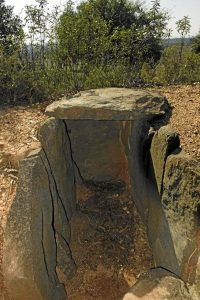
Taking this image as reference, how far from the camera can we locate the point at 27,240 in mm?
3588

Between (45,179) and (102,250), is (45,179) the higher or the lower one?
the higher one

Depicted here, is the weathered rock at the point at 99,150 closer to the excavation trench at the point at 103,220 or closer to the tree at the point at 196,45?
the excavation trench at the point at 103,220

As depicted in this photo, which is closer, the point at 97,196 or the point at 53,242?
the point at 53,242

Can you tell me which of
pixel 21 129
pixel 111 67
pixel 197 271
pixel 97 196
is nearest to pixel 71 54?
pixel 111 67

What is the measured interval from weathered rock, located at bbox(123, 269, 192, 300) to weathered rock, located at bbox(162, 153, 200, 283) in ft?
0.41

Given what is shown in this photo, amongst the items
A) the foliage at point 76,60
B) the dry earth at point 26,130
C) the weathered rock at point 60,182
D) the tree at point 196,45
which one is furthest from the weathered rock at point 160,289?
the tree at point 196,45

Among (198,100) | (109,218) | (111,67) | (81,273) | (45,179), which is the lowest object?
(81,273)

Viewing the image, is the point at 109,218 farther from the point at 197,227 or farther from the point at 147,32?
the point at 147,32

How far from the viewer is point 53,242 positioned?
4.31 meters

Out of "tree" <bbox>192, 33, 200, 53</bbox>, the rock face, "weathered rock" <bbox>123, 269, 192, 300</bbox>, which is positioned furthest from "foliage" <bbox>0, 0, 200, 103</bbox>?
"tree" <bbox>192, 33, 200, 53</bbox>

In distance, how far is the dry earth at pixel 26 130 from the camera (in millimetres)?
4766

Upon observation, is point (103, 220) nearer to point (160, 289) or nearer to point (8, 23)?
point (160, 289)

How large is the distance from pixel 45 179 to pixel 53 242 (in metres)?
0.83

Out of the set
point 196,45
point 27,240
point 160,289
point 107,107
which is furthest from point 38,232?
point 196,45
